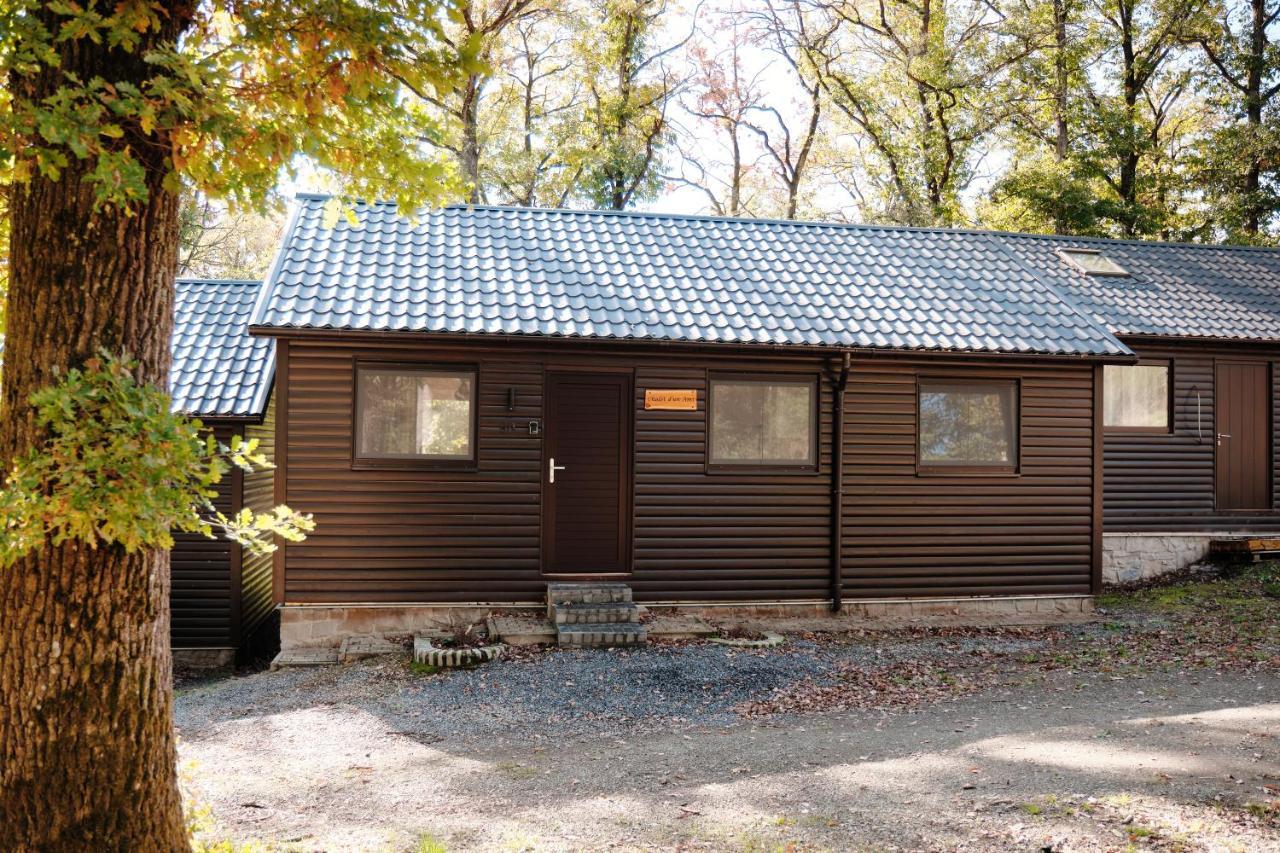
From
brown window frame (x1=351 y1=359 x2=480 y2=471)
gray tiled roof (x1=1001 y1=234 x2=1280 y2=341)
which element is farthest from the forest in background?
brown window frame (x1=351 y1=359 x2=480 y2=471)

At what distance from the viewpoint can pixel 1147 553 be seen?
13.9 meters

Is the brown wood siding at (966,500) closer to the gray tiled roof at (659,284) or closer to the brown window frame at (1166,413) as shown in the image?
the gray tiled roof at (659,284)

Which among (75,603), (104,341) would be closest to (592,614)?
(75,603)

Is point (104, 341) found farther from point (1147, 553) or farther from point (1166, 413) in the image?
point (1166, 413)

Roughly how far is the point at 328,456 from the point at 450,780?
4.68 meters

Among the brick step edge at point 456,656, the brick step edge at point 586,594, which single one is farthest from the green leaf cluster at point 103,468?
the brick step edge at point 586,594

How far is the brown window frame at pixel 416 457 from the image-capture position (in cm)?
970

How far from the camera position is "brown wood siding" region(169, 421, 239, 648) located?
11320 mm

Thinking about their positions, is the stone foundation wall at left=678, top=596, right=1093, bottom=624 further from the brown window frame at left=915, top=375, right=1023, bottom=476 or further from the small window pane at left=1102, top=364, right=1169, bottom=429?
the small window pane at left=1102, top=364, right=1169, bottom=429

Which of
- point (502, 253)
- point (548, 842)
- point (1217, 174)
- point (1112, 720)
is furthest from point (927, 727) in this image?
point (1217, 174)

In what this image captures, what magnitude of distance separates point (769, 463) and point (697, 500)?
903 millimetres

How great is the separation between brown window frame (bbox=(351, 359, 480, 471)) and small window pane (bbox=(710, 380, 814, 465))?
2.51 meters

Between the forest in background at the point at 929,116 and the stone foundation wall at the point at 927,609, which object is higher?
the forest in background at the point at 929,116

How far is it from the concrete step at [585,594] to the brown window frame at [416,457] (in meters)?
1.51
